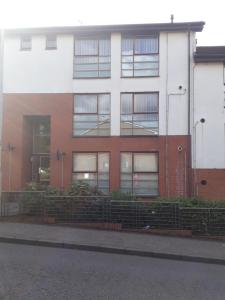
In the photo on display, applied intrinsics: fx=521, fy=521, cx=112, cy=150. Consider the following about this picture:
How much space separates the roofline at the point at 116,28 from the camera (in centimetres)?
2511

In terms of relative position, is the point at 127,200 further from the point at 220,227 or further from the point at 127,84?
the point at 127,84

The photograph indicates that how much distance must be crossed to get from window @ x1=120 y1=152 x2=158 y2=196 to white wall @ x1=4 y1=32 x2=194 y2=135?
1386 millimetres

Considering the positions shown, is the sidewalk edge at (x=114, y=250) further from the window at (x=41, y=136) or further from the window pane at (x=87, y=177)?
the window at (x=41, y=136)

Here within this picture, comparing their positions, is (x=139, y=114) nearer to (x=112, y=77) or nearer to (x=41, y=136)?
(x=112, y=77)

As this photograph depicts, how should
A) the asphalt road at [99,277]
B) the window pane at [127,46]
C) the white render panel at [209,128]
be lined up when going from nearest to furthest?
the asphalt road at [99,277] → the white render panel at [209,128] → the window pane at [127,46]

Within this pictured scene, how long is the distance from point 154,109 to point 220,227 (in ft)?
35.2

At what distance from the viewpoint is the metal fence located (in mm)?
15649

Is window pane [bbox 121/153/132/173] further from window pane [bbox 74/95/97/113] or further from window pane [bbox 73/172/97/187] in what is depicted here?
window pane [bbox 74/95/97/113]

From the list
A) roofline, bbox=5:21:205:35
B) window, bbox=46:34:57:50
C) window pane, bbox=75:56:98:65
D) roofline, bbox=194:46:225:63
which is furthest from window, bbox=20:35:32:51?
roofline, bbox=194:46:225:63

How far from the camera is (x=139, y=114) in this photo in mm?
25375

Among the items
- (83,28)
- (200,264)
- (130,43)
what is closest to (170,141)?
(130,43)

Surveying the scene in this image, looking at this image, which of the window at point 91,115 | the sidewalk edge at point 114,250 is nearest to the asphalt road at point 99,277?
the sidewalk edge at point 114,250

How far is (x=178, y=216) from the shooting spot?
1575 centimetres

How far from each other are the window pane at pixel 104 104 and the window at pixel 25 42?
14.7ft
